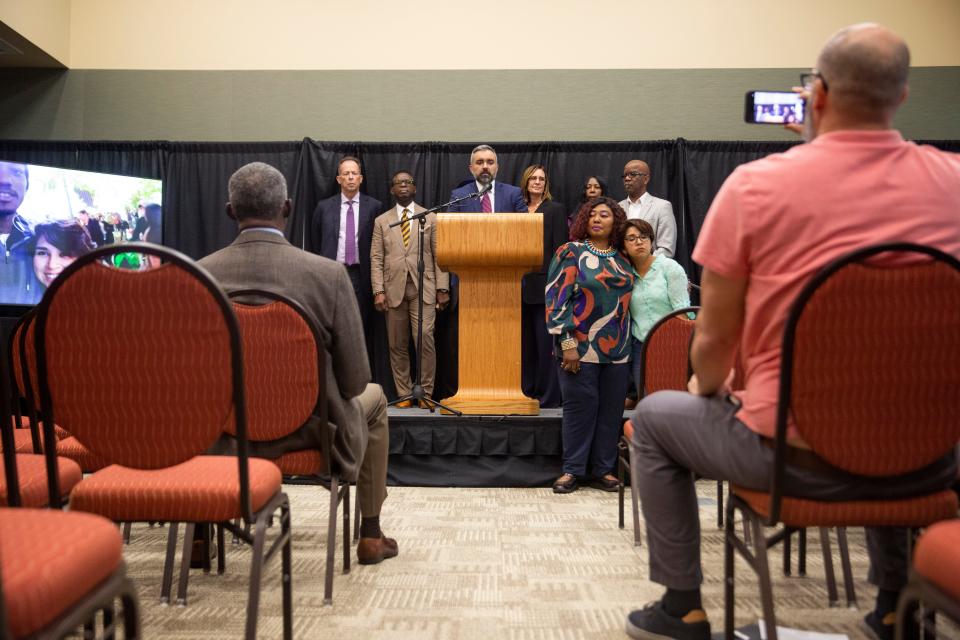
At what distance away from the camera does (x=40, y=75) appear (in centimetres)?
651

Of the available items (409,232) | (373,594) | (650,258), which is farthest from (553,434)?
(409,232)

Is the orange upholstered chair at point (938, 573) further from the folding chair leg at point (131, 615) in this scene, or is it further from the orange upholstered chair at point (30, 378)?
the orange upholstered chair at point (30, 378)

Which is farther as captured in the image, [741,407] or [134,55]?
[134,55]

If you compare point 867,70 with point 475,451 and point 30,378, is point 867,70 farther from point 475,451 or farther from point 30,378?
point 475,451

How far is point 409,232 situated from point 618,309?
90.8 inches

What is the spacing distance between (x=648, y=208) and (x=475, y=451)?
8.60 feet

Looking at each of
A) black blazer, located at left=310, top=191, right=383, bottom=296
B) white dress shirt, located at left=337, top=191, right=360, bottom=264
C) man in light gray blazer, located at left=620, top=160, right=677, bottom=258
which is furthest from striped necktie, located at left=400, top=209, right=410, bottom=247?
man in light gray blazer, located at left=620, top=160, right=677, bottom=258

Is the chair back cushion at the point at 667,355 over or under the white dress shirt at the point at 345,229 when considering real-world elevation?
under

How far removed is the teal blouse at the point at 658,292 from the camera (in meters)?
4.09

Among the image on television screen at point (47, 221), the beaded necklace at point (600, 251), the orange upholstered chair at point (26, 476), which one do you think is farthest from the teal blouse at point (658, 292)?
the image on television screen at point (47, 221)

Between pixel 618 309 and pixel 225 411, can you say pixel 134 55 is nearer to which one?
pixel 618 309

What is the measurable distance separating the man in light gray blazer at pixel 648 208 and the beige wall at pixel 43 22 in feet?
15.3

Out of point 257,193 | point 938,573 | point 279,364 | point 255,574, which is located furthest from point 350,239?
point 938,573

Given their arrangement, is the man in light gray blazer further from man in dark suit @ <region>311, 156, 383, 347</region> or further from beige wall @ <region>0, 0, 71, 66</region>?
beige wall @ <region>0, 0, 71, 66</region>
